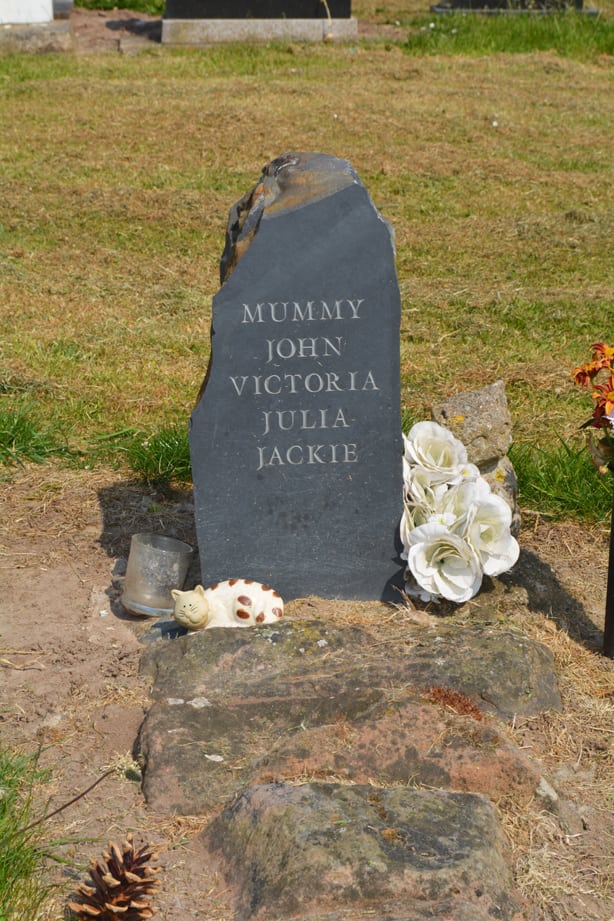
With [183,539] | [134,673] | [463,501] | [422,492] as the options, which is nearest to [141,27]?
[183,539]

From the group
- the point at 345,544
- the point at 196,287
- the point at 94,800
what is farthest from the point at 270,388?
the point at 196,287

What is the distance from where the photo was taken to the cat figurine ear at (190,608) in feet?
12.1

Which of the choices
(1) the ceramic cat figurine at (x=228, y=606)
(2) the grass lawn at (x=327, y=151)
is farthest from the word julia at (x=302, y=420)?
(2) the grass lawn at (x=327, y=151)

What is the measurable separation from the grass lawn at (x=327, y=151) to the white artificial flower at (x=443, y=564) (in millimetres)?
1523

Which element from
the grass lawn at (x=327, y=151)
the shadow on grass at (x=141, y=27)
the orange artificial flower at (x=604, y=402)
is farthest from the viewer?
the shadow on grass at (x=141, y=27)

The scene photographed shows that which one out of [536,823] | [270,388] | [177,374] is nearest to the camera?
[536,823]

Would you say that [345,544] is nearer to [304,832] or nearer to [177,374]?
[304,832]

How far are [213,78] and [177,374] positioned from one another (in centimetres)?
699

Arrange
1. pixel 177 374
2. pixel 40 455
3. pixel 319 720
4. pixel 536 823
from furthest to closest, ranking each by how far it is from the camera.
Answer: pixel 177 374, pixel 40 455, pixel 319 720, pixel 536 823

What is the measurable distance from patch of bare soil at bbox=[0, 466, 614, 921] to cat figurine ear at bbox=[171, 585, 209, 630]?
21 centimetres

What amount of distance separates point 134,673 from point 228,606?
0.37 meters

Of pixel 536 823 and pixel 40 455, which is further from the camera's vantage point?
pixel 40 455

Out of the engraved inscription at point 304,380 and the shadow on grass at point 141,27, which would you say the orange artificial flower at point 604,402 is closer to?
the engraved inscription at point 304,380

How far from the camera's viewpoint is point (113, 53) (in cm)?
1331
